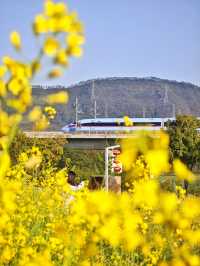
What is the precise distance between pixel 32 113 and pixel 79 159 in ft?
147

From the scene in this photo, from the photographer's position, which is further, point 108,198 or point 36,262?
point 36,262

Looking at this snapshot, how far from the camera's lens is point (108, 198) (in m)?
1.53

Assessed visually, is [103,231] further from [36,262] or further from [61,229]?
[36,262]

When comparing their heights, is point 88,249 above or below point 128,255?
above

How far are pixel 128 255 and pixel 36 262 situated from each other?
Result: 8.09 feet

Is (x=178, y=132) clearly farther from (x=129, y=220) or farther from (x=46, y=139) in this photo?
(x=129, y=220)

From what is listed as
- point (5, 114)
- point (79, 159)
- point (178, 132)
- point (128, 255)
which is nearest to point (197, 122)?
point (178, 132)

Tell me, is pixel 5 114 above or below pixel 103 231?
above

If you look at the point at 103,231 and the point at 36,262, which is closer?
the point at 103,231

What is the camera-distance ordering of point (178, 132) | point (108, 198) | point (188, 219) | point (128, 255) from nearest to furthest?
1. point (108, 198)
2. point (188, 219)
3. point (128, 255)
4. point (178, 132)

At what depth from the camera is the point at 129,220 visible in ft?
5.37

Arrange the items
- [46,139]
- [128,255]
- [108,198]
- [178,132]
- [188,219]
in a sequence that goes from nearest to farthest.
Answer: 1. [108,198]
2. [188,219]
3. [128,255]
4. [178,132]
5. [46,139]

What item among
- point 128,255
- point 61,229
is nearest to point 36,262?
point 61,229

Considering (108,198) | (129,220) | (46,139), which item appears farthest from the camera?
(46,139)
